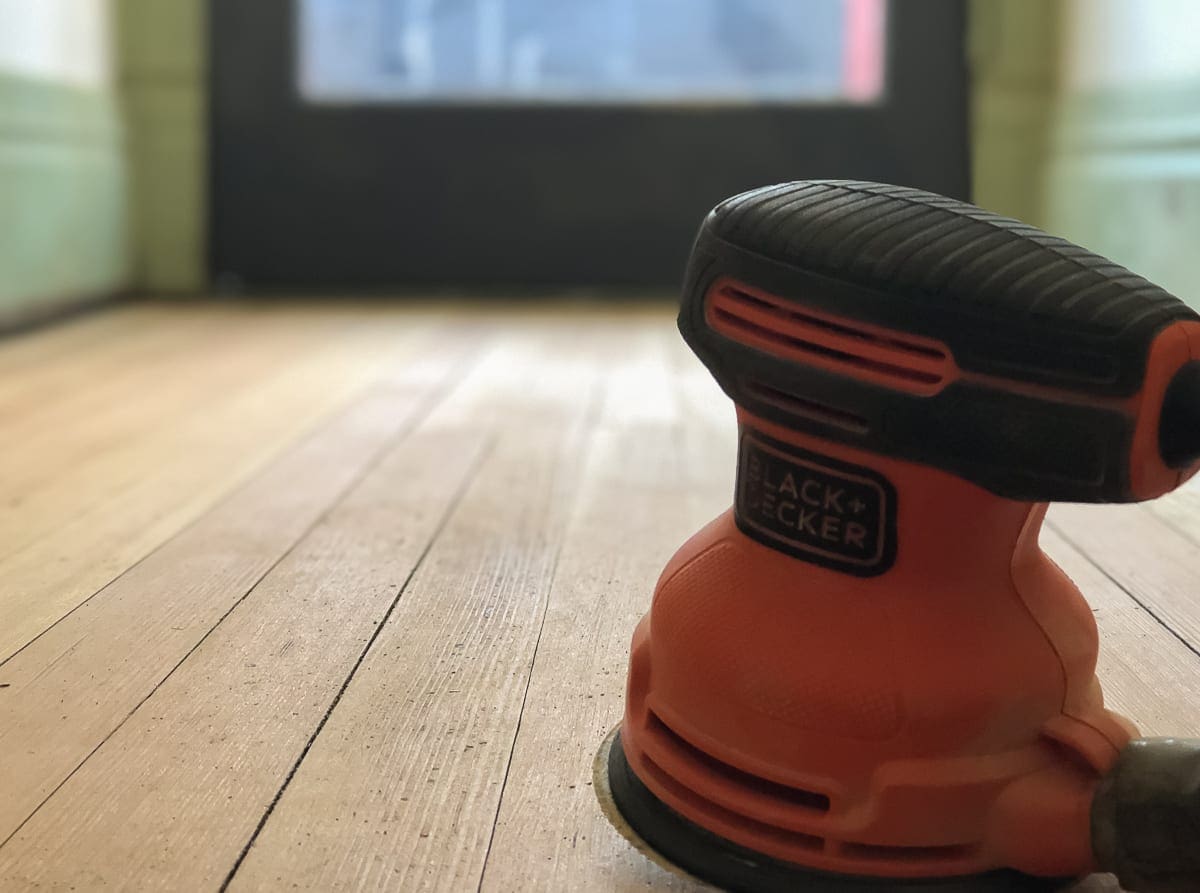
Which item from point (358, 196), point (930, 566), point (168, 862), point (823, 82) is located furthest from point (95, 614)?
point (823, 82)

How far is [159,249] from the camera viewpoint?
10.9 ft

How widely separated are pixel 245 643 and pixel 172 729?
0.51 ft

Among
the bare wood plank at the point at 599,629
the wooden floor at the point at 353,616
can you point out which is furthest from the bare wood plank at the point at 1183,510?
the bare wood plank at the point at 599,629

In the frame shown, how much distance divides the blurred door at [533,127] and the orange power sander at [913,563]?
8.60ft

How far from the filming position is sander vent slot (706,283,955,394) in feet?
1.92

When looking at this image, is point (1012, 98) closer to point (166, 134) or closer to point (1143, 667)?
point (166, 134)

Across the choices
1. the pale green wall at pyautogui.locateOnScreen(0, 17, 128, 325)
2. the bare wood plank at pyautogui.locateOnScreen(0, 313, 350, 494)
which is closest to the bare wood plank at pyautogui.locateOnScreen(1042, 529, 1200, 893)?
the bare wood plank at pyautogui.locateOnScreen(0, 313, 350, 494)

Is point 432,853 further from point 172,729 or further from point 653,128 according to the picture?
point 653,128

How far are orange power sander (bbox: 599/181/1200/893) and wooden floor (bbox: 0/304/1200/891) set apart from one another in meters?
0.08

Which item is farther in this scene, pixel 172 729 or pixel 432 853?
pixel 172 729

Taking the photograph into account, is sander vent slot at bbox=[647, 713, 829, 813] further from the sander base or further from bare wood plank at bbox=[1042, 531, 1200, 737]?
bare wood plank at bbox=[1042, 531, 1200, 737]

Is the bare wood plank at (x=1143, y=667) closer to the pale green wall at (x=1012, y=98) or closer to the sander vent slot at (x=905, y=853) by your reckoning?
the sander vent slot at (x=905, y=853)

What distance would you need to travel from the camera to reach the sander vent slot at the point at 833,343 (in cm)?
59

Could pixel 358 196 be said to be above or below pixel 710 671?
above
